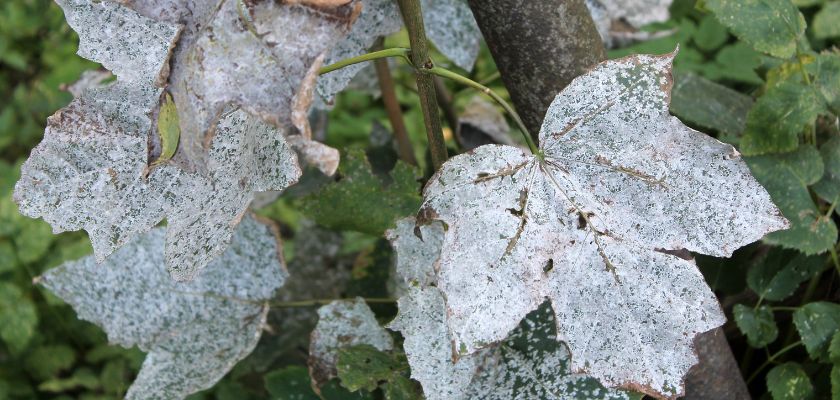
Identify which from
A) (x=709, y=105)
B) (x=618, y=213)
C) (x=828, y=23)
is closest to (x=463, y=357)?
(x=618, y=213)

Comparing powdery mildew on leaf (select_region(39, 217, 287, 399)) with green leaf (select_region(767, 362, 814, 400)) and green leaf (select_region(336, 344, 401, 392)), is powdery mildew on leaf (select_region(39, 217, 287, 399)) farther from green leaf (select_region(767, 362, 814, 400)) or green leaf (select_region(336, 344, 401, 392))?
green leaf (select_region(767, 362, 814, 400))

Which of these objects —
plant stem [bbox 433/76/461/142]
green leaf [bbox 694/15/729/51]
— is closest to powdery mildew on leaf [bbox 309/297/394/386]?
plant stem [bbox 433/76/461/142]

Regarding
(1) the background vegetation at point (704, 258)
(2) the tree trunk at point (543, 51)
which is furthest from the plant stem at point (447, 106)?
(2) the tree trunk at point (543, 51)

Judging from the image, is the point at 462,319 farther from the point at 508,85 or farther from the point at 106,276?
the point at 106,276

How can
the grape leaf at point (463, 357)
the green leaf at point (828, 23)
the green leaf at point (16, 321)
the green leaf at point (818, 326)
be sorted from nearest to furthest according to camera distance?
the grape leaf at point (463, 357) < the green leaf at point (818, 326) < the green leaf at point (16, 321) < the green leaf at point (828, 23)

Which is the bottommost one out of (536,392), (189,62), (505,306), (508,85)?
(536,392)

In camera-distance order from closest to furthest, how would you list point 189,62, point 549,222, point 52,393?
point 189,62
point 549,222
point 52,393

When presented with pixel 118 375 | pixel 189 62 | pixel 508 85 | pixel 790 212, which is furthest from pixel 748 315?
pixel 118 375

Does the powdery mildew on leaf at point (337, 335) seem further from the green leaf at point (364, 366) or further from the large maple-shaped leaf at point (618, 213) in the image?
the large maple-shaped leaf at point (618, 213)
